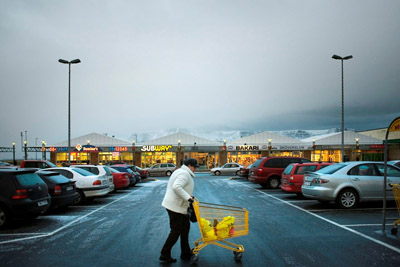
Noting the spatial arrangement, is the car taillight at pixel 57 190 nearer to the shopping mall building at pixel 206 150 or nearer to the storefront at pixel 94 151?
the shopping mall building at pixel 206 150

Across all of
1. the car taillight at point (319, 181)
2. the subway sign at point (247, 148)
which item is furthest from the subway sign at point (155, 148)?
the car taillight at point (319, 181)

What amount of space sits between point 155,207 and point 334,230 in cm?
612

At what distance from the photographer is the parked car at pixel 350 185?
33.1 feet

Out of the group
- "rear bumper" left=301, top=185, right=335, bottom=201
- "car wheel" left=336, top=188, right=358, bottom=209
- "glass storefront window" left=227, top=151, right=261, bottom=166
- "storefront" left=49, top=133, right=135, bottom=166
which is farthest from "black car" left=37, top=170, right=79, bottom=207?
"glass storefront window" left=227, top=151, right=261, bottom=166

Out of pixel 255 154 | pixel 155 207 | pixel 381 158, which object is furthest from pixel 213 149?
pixel 155 207

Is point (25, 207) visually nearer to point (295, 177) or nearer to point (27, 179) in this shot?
point (27, 179)

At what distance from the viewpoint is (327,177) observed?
33.4 feet

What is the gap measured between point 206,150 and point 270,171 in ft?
81.7

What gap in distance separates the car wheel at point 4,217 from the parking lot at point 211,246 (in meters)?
0.24

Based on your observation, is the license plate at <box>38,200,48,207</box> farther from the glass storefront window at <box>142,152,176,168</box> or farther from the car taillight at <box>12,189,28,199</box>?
the glass storefront window at <box>142,152,176,168</box>

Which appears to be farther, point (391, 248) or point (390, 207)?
point (390, 207)

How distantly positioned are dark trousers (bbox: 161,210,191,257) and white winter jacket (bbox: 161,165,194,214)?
0.12m

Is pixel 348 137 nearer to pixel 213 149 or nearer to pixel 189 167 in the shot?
pixel 213 149

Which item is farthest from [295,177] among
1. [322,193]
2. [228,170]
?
[228,170]
